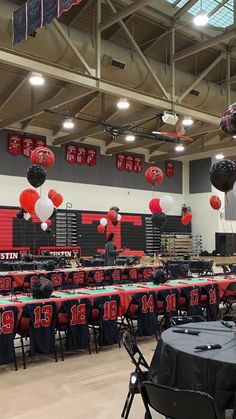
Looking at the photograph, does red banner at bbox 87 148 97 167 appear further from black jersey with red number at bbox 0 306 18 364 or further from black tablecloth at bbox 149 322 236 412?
black tablecloth at bbox 149 322 236 412

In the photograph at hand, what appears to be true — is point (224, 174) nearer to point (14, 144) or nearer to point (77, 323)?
point (77, 323)

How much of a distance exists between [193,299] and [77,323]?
88.4 inches

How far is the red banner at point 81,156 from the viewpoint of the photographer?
Result: 16.8m

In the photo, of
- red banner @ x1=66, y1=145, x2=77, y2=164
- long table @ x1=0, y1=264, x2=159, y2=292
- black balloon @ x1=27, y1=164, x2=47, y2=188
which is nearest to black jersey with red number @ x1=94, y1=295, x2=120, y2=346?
long table @ x1=0, y1=264, x2=159, y2=292

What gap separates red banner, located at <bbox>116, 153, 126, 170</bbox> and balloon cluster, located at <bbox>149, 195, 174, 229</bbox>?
6454 mm

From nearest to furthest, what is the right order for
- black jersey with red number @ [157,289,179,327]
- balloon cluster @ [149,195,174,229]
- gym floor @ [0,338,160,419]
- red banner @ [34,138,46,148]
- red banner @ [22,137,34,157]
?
gym floor @ [0,338,160,419] → black jersey with red number @ [157,289,179,327] → balloon cluster @ [149,195,174,229] → red banner @ [22,137,34,157] → red banner @ [34,138,46,148]

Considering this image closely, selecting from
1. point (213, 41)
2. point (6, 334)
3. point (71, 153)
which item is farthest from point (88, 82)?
point (71, 153)

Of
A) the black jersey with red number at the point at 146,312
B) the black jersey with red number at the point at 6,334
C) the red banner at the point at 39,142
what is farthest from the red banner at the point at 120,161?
the black jersey with red number at the point at 6,334

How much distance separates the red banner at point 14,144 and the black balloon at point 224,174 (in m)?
9.90

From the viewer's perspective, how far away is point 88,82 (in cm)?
923

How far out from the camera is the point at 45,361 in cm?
532

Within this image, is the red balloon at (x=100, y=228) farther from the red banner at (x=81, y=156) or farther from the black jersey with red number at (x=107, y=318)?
the black jersey with red number at (x=107, y=318)

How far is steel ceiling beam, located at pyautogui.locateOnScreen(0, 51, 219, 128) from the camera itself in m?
8.13

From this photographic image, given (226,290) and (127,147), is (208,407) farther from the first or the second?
(127,147)
